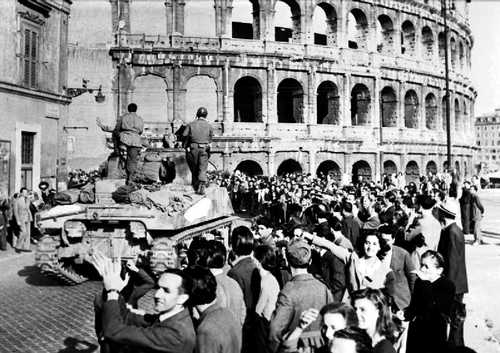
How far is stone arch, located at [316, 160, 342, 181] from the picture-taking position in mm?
29636

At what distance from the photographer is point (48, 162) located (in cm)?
1844

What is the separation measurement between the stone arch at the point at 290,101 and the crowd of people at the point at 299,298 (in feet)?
73.1

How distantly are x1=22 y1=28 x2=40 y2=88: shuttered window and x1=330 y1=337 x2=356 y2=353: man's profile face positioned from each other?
16.8 meters

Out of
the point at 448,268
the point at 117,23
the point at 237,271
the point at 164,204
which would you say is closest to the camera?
the point at 237,271

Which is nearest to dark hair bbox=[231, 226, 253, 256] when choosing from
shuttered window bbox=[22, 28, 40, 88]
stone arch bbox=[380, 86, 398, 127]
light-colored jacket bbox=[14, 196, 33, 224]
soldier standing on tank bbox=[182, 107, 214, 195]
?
soldier standing on tank bbox=[182, 107, 214, 195]

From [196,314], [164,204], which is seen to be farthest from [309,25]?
[196,314]

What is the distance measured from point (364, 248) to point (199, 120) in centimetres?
658

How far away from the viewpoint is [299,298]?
13.2ft

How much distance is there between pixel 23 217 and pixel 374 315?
12274 millimetres

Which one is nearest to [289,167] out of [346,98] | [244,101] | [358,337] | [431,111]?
[346,98]

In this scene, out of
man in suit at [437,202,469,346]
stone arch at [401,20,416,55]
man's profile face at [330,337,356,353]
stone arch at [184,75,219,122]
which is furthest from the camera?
stone arch at [401,20,416,55]

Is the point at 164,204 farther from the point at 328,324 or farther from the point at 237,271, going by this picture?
the point at 328,324

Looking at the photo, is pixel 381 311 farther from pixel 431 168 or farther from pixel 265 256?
pixel 431 168

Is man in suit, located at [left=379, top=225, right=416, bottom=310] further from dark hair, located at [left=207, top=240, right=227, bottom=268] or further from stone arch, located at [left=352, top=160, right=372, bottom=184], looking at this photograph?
stone arch, located at [left=352, top=160, right=372, bottom=184]
